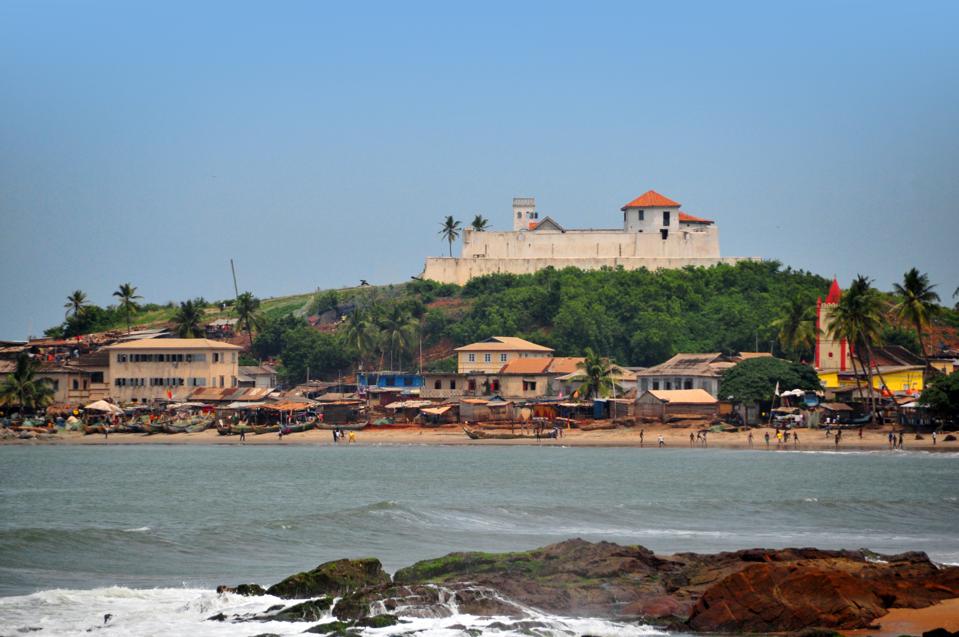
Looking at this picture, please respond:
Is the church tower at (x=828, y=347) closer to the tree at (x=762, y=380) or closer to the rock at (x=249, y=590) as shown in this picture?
the tree at (x=762, y=380)

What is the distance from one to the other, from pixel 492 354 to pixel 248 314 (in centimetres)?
2199

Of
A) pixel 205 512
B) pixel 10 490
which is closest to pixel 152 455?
pixel 10 490

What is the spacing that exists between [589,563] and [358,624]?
5.00 m

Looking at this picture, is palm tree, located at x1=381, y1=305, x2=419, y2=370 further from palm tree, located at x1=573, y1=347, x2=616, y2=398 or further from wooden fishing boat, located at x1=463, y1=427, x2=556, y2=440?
wooden fishing boat, located at x1=463, y1=427, x2=556, y2=440

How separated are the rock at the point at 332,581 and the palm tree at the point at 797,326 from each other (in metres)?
58.0

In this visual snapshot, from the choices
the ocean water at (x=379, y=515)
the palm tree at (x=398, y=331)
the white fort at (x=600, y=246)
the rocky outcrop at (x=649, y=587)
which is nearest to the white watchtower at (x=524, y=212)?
the white fort at (x=600, y=246)

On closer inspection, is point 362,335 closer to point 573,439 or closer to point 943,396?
point 573,439

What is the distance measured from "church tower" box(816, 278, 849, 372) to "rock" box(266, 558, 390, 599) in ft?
187

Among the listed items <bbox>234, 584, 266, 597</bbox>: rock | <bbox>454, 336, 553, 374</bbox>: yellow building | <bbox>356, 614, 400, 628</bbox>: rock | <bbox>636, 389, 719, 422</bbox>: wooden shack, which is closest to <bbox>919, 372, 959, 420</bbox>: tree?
<bbox>636, 389, 719, 422</bbox>: wooden shack

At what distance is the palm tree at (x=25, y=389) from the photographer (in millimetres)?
74500

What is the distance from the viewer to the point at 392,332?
298 feet

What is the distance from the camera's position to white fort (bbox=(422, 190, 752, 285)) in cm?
10388

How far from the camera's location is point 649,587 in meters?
22.5

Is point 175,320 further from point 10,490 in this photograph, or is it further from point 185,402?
point 10,490
